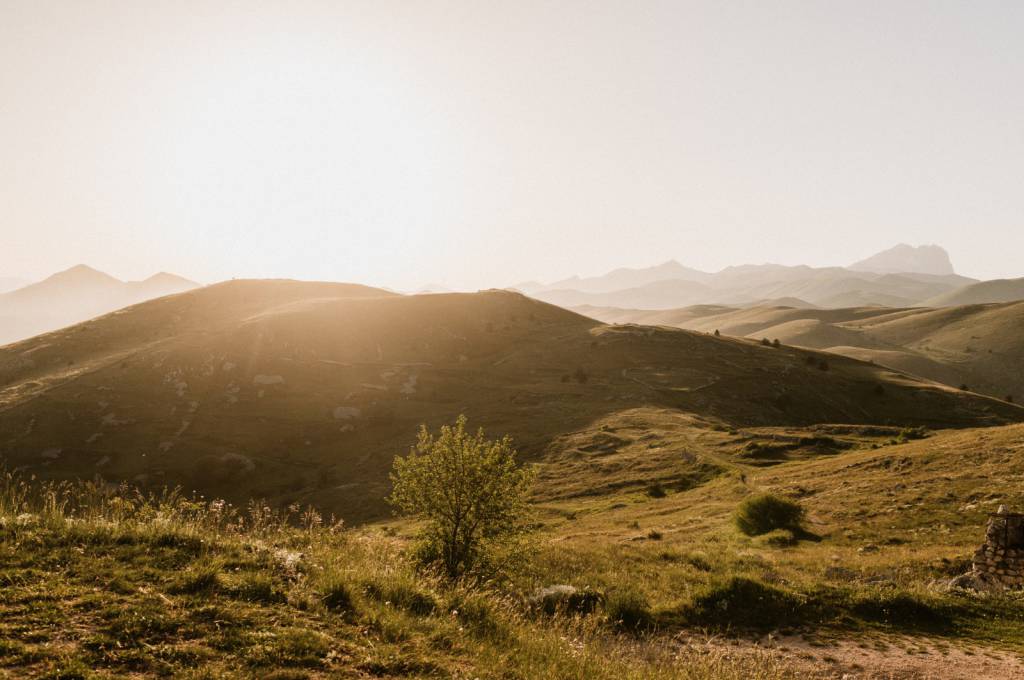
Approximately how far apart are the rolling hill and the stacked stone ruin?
4611 centimetres

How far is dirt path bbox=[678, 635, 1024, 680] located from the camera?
525 inches

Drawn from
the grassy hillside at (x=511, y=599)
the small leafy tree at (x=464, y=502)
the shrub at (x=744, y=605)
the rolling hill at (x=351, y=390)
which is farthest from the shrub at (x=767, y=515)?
the rolling hill at (x=351, y=390)

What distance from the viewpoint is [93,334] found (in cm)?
11425

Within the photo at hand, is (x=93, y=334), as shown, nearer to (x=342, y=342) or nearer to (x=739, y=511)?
(x=342, y=342)

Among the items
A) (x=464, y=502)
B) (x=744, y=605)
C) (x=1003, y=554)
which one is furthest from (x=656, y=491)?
(x=464, y=502)

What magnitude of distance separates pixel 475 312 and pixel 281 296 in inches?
2498

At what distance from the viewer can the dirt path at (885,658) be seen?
13336mm

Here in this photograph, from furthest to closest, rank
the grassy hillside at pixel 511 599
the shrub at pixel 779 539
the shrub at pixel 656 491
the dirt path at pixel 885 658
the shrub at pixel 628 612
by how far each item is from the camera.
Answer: the shrub at pixel 656 491 < the shrub at pixel 779 539 < the shrub at pixel 628 612 < the dirt path at pixel 885 658 < the grassy hillside at pixel 511 599

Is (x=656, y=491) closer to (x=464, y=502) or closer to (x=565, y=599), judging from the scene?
(x=565, y=599)

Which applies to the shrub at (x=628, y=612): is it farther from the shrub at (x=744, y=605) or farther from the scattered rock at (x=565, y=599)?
the shrub at (x=744, y=605)

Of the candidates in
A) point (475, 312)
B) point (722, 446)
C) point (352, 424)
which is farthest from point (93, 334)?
point (722, 446)

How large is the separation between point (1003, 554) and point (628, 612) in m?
15.2

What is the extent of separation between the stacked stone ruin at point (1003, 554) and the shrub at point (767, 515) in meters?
12.1

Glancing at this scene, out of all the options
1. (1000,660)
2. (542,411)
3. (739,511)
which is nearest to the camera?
(1000,660)
